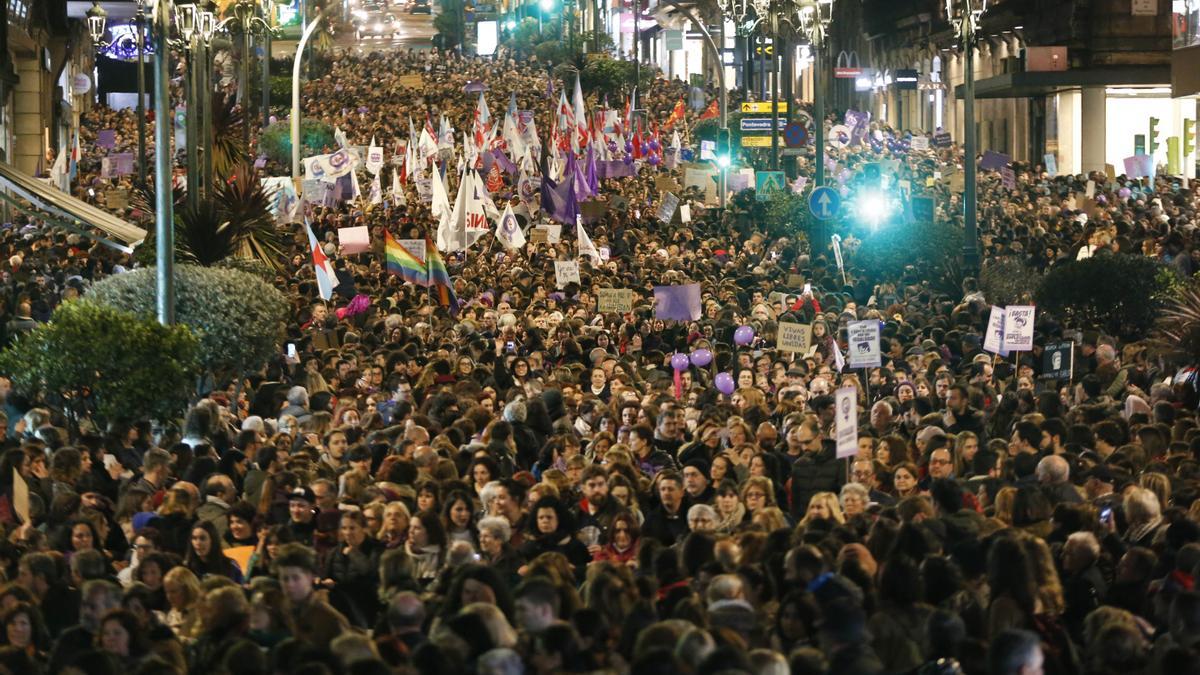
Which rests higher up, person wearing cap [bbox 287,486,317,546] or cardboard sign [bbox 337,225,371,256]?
cardboard sign [bbox 337,225,371,256]

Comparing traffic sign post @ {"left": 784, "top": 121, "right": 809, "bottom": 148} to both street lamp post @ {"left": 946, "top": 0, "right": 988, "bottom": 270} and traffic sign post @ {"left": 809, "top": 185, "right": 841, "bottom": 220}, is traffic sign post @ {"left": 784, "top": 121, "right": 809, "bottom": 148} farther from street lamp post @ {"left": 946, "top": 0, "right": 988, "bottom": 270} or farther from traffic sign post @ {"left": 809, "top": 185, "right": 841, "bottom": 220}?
street lamp post @ {"left": 946, "top": 0, "right": 988, "bottom": 270}

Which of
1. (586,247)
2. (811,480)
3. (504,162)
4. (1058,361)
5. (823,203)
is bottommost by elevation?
(811,480)

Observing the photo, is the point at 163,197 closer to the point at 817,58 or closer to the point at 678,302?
the point at 678,302

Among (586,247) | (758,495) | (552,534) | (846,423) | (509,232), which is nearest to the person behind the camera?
(552,534)

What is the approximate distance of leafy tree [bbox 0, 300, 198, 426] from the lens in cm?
1731

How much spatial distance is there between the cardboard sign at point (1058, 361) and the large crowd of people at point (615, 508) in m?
0.19

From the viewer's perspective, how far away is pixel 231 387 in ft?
69.1

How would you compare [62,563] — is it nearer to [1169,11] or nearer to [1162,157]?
[1162,157]

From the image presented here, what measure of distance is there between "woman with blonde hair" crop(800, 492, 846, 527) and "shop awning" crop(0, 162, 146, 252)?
50.6ft

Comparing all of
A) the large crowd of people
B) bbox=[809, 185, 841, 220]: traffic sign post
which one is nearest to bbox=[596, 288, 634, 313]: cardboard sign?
the large crowd of people

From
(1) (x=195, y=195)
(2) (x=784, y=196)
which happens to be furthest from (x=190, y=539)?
(2) (x=784, y=196)

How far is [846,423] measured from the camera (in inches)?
527

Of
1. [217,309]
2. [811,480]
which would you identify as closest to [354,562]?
[811,480]

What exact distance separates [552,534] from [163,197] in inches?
370
